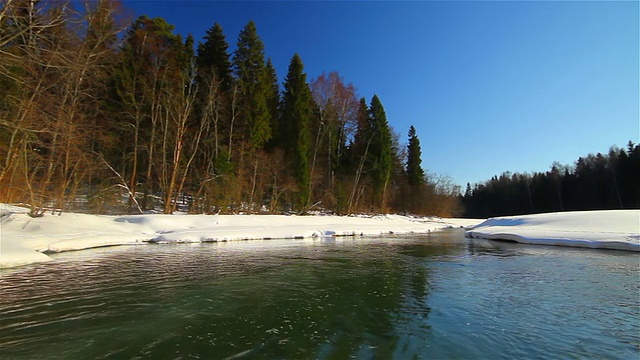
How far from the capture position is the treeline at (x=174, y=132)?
52.9 feet

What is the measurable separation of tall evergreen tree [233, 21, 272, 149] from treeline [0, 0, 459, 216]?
9cm

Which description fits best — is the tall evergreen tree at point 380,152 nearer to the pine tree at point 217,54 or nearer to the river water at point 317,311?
the pine tree at point 217,54

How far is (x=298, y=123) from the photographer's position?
32.0 m

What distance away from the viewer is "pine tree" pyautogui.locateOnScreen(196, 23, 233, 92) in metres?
29.1

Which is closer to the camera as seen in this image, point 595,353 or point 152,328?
point 595,353

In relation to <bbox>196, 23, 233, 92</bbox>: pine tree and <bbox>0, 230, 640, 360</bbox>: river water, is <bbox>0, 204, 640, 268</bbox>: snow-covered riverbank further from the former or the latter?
<bbox>196, 23, 233, 92</bbox>: pine tree

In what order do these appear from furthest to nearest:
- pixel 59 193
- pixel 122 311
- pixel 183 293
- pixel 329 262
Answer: pixel 59 193 < pixel 329 262 < pixel 183 293 < pixel 122 311

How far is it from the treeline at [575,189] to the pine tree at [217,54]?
65.7 m

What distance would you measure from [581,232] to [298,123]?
2360cm

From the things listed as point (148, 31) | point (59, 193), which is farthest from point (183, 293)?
point (148, 31)

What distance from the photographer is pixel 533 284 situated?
7434 millimetres

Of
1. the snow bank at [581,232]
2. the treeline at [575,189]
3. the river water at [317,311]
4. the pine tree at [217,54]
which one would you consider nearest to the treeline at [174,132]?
the pine tree at [217,54]

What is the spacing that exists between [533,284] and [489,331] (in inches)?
Result: 149

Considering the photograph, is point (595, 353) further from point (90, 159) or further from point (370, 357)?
point (90, 159)
